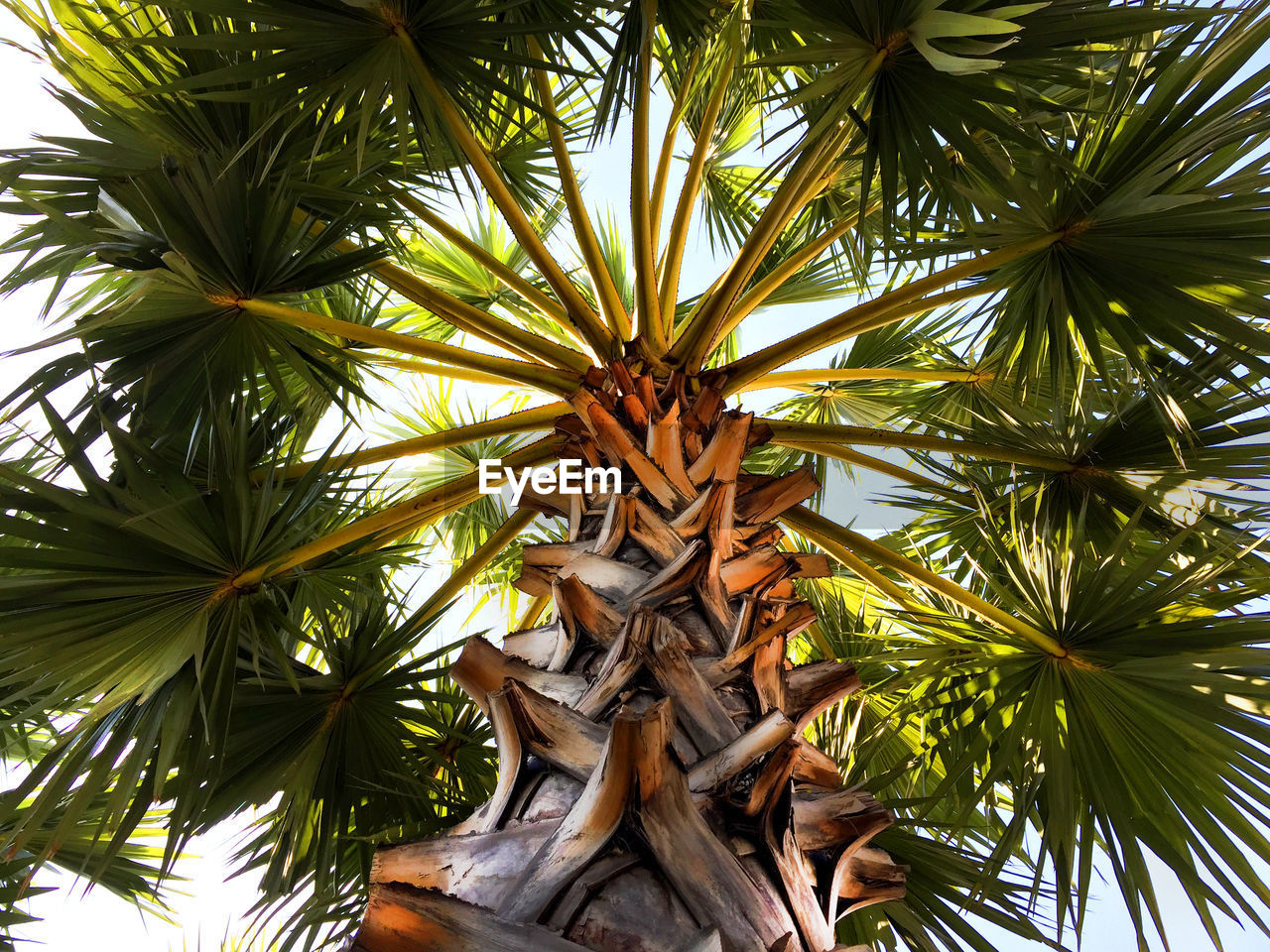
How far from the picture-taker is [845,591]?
3.80 metres

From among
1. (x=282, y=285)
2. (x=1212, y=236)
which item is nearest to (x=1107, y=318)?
(x=1212, y=236)

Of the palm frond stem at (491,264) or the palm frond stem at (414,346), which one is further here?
the palm frond stem at (491,264)

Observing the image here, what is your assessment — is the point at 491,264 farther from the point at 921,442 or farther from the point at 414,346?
the point at 921,442

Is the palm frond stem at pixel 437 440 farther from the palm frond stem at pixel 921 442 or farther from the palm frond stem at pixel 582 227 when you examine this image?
the palm frond stem at pixel 921 442

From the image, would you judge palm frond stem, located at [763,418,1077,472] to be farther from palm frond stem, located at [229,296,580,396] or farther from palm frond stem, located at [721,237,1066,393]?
palm frond stem, located at [229,296,580,396]

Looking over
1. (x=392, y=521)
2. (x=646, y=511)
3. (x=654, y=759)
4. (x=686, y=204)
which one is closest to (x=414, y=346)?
(x=392, y=521)

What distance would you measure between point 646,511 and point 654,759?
856mm

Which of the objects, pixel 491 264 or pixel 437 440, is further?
pixel 491 264

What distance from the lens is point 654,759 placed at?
1.09 m

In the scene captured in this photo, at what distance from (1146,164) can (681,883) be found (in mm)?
1818

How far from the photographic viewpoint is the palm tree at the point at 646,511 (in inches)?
57.1

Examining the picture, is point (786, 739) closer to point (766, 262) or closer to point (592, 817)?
point (592, 817)

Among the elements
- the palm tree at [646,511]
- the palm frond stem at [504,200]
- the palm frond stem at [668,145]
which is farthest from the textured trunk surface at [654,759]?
the palm frond stem at [668,145]

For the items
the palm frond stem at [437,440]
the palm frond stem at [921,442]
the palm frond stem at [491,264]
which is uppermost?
the palm frond stem at [491,264]
